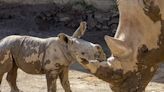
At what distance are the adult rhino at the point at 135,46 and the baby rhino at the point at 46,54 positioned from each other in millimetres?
1455

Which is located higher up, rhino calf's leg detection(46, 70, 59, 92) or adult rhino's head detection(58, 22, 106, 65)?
adult rhino's head detection(58, 22, 106, 65)

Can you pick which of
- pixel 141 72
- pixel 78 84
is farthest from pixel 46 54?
pixel 141 72

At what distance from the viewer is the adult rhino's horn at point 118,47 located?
292cm

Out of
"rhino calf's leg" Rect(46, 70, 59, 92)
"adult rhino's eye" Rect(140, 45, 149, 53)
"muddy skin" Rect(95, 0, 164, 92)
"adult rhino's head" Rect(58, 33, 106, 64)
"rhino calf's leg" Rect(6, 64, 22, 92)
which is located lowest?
"rhino calf's leg" Rect(6, 64, 22, 92)

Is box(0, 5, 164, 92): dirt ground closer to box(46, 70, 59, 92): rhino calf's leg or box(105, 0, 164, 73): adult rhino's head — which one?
box(46, 70, 59, 92): rhino calf's leg

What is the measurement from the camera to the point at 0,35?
976cm

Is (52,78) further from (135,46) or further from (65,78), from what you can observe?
(135,46)

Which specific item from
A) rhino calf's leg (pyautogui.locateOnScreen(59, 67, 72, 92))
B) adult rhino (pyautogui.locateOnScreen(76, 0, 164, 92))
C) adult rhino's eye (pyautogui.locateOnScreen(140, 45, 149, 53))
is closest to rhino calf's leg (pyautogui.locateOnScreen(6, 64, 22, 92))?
rhino calf's leg (pyautogui.locateOnScreen(59, 67, 72, 92))

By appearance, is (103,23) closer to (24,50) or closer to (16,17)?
(16,17)

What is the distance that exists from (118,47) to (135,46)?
12 cm

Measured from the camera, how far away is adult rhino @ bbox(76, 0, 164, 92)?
296cm

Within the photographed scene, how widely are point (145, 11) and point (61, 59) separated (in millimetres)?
1870

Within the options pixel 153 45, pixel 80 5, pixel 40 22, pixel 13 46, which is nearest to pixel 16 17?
pixel 40 22

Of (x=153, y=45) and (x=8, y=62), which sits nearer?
(x=153, y=45)
